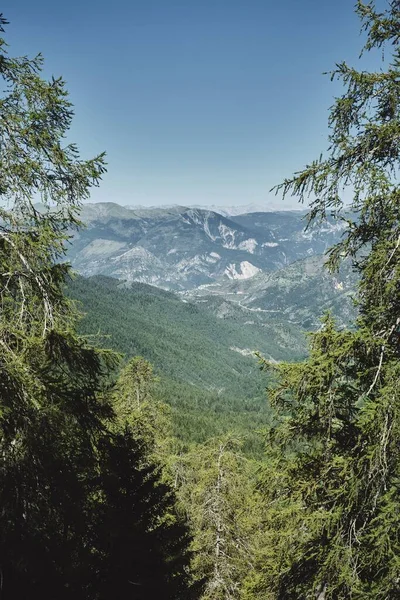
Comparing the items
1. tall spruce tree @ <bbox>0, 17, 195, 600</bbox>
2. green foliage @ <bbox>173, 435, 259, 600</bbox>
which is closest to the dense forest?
tall spruce tree @ <bbox>0, 17, 195, 600</bbox>

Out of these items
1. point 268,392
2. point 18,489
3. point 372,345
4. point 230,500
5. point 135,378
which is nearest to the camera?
point 18,489

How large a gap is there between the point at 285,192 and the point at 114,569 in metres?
8.96

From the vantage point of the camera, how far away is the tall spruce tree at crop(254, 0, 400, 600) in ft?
19.4

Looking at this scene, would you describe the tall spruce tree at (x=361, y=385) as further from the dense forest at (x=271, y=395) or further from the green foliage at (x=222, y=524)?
the green foliage at (x=222, y=524)

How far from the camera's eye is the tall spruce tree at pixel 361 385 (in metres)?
5.92

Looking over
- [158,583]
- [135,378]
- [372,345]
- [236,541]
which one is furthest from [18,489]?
[135,378]

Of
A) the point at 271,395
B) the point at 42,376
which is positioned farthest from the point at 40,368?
the point at 271,395

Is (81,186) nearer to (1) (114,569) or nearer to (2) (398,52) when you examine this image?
(2) (398,52)

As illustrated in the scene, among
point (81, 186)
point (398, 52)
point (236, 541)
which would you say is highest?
point (398, 52)

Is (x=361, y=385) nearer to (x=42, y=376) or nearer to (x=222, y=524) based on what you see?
(x=42, y=376)

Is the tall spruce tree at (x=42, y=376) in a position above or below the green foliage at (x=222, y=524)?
above

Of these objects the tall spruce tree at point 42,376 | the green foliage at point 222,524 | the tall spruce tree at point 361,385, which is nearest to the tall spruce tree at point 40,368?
the tall spruce tree at point 42,376

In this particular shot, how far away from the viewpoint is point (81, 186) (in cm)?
705

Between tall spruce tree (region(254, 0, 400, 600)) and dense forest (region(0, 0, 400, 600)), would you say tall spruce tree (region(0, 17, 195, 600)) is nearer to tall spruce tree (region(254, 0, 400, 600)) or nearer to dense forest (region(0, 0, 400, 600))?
dense forest (region(0, 0, 400, 600))
